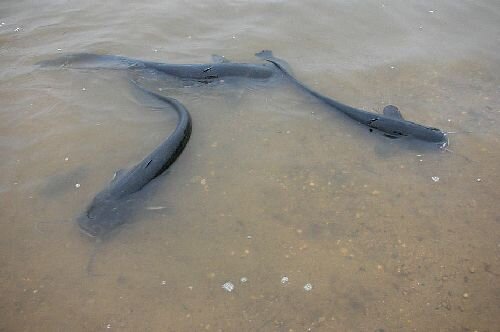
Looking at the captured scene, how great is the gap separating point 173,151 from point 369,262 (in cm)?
225

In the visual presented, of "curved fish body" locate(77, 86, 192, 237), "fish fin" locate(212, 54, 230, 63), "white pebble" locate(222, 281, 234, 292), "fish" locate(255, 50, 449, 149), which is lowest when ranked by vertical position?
"white pebble" locate(222, 281, 234, 292)

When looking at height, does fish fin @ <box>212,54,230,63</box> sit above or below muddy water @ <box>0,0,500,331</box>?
above

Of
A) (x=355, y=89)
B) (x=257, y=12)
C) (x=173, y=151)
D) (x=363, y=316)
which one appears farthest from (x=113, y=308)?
(x=257, y=12)

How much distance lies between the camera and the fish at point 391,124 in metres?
4.53

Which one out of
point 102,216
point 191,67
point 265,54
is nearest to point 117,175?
point 102,216

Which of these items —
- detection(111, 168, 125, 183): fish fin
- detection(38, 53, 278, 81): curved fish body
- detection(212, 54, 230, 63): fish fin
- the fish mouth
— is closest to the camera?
the fish mouth

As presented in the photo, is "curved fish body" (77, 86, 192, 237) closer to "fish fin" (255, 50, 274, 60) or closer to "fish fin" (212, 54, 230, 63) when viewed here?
"fish fin" (212, 54, 230, 63)

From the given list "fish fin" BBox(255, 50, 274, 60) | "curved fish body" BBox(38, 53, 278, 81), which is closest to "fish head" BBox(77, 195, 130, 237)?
"curved fish body" BBox(38, 53, 278, 81)

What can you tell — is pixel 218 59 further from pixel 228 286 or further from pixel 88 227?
pixel 228 286

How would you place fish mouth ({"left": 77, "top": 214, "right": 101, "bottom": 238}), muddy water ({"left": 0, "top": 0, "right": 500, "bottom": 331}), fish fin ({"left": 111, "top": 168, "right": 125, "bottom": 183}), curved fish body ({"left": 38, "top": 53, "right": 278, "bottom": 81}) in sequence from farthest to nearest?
1. curved fish body ({"left": 38, "top": 53, "right": 278, "bottom": 81})
2. fish fin ({"left": 111, "top": 168, "right": 125, "bottom": 183})
3. fish mouth ({"left": 77, "top": 214, "right": 101, "bottom": 238})
4. muddy water ({"left": 0, "top": 0, "right": 500, "bottom": 331})

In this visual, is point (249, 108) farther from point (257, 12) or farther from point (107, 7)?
point (107, 7)

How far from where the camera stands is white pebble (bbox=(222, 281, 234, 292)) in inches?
131

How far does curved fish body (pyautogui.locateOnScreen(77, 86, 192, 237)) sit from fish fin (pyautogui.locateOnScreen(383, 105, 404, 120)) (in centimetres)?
245

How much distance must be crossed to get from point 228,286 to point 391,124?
2688mm
